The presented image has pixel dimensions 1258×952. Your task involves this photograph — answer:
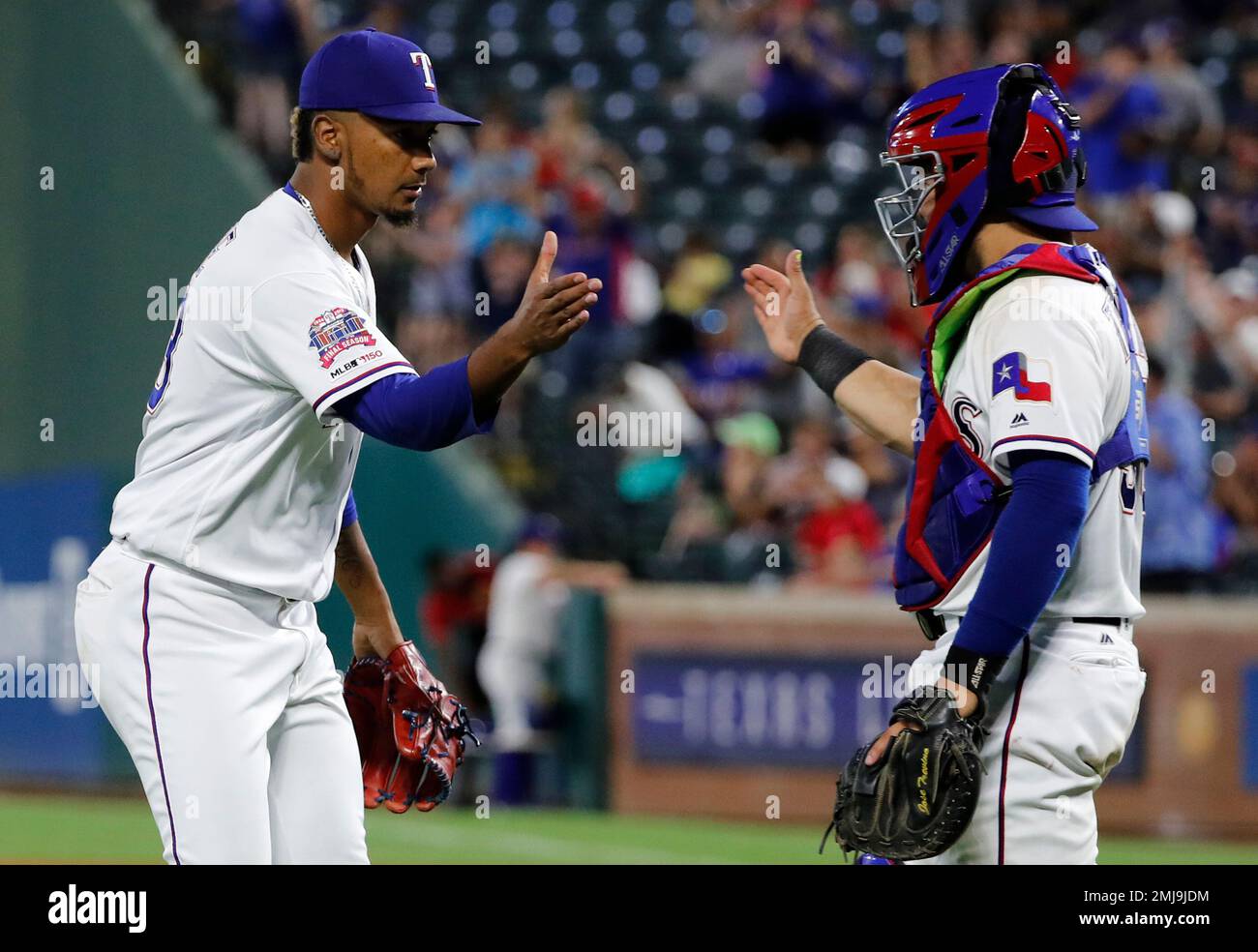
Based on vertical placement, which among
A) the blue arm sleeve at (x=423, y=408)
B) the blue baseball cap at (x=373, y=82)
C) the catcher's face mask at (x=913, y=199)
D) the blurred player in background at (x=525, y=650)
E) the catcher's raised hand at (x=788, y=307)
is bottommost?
the blurred player in background at (x=525, y=650)

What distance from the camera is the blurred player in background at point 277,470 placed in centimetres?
344

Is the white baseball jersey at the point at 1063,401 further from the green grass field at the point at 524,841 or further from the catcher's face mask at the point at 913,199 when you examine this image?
the green grass field at the point at 524,841

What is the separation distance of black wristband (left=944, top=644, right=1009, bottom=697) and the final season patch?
1211mm

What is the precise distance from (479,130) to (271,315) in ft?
28.0

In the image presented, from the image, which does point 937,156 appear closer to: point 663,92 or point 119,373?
point 119,373

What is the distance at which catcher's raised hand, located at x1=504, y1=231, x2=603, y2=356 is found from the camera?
338 centimetres

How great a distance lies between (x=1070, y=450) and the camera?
3217 millimetres

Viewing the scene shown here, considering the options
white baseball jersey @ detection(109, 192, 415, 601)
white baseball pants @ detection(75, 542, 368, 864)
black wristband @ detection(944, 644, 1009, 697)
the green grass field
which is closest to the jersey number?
white baseball jersey @ detection(109, 192, 415, 601)

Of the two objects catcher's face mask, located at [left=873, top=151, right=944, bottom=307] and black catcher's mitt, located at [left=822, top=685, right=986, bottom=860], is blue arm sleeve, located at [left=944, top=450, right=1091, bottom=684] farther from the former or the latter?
catcher's face mask, located at [left=873, top=151, right=944, bottom=307]

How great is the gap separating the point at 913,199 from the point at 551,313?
0.79 meters

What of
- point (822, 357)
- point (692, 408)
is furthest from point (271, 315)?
point (692, 408)

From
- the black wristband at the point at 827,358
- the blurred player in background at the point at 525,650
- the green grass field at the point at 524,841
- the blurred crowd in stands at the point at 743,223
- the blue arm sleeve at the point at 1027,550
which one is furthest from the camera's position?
the blurred player in background at the point at 525,650

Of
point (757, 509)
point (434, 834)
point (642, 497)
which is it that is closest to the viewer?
point (434, 834)

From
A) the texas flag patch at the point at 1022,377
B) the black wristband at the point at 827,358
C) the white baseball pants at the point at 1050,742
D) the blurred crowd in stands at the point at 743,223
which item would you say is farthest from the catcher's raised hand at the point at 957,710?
the blurred crowd in stands at the point at 743,223
